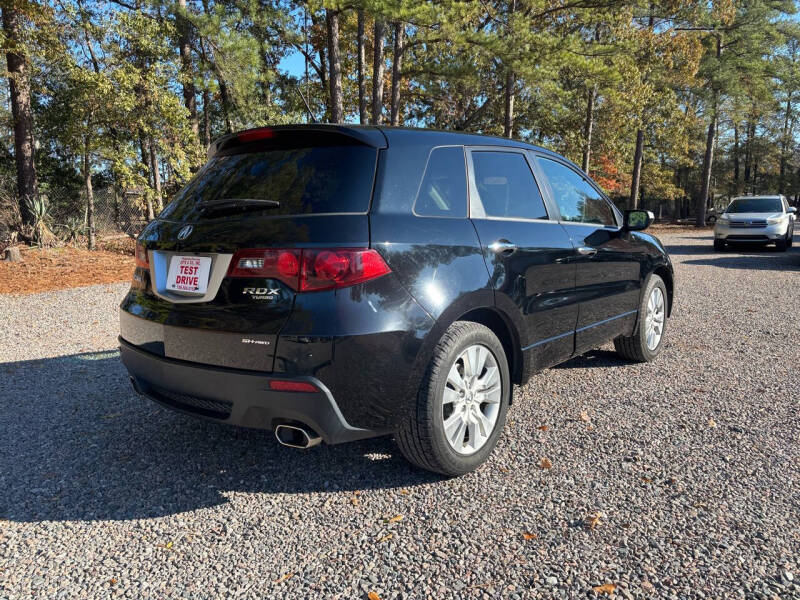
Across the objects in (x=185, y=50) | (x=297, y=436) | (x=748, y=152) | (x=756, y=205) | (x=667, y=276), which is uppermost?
(x=748, y=152)

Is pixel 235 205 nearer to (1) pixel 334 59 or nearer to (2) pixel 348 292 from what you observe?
(2) pixel 348 292

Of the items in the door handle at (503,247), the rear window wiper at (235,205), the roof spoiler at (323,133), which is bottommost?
the door handle at (503,247)

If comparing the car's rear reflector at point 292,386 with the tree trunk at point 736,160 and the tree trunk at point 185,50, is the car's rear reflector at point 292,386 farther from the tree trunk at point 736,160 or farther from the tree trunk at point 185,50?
the tree trunk at point 736,160

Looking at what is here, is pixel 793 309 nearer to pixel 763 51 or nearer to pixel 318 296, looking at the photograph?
pixel 318 296

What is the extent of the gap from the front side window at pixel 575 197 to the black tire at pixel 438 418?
56.5 inches

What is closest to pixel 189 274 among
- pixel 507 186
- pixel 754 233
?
pixel 507 186

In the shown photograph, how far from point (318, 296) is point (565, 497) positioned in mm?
1539

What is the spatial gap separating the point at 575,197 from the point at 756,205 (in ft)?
51.3

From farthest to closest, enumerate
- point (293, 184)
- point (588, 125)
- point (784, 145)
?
point (784, 145) → point (588, 125) → point (293, 184)

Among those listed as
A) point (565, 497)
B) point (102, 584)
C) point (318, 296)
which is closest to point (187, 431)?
point (102, 584)

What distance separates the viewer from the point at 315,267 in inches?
91.3

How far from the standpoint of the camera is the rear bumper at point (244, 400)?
2.33 meters

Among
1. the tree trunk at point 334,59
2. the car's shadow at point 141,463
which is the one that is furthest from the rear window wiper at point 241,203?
the tree trunk at point 334,59

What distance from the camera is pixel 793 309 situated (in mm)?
7586
